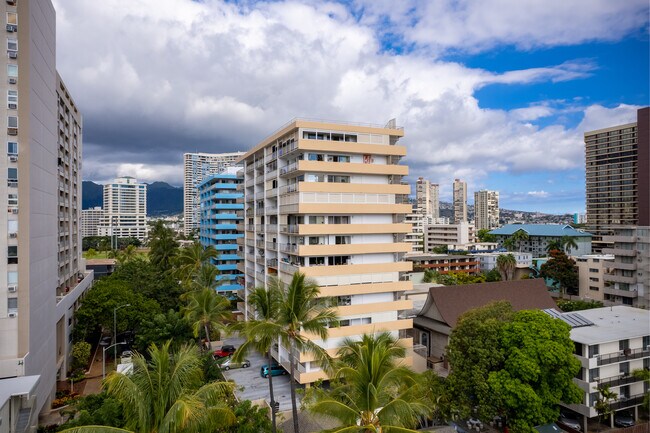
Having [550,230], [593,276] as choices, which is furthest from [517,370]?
[550,230]

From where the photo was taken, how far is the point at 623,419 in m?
29.4

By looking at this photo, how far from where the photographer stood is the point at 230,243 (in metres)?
71.1

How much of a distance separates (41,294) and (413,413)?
27.5 m

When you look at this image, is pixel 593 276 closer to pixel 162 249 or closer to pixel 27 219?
pixel 162 249

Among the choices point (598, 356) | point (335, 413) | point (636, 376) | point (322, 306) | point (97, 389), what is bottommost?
point (97, 389)

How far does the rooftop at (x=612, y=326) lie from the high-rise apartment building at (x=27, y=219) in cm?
3736

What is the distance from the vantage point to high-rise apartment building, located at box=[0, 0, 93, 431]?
80.0ft

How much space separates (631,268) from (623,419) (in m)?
40.3

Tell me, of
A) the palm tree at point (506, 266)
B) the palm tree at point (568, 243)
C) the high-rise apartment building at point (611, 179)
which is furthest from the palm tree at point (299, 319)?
the high-rise apartment building at point (611, 179)

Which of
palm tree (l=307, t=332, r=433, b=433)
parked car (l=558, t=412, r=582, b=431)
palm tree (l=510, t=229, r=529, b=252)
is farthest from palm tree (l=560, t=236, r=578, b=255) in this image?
palm tree (l=307, t=332, r=433, b=433)

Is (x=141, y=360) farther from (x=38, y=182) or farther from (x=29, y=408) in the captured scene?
(x=38, y=182)

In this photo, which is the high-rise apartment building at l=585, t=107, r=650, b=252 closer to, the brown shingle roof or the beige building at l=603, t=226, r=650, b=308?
the beige building at l=603, t=226, r=650, b=308

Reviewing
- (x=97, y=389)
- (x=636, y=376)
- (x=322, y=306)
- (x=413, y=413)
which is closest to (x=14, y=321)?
(x=97, y=389)

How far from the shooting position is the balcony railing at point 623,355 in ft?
94.8
